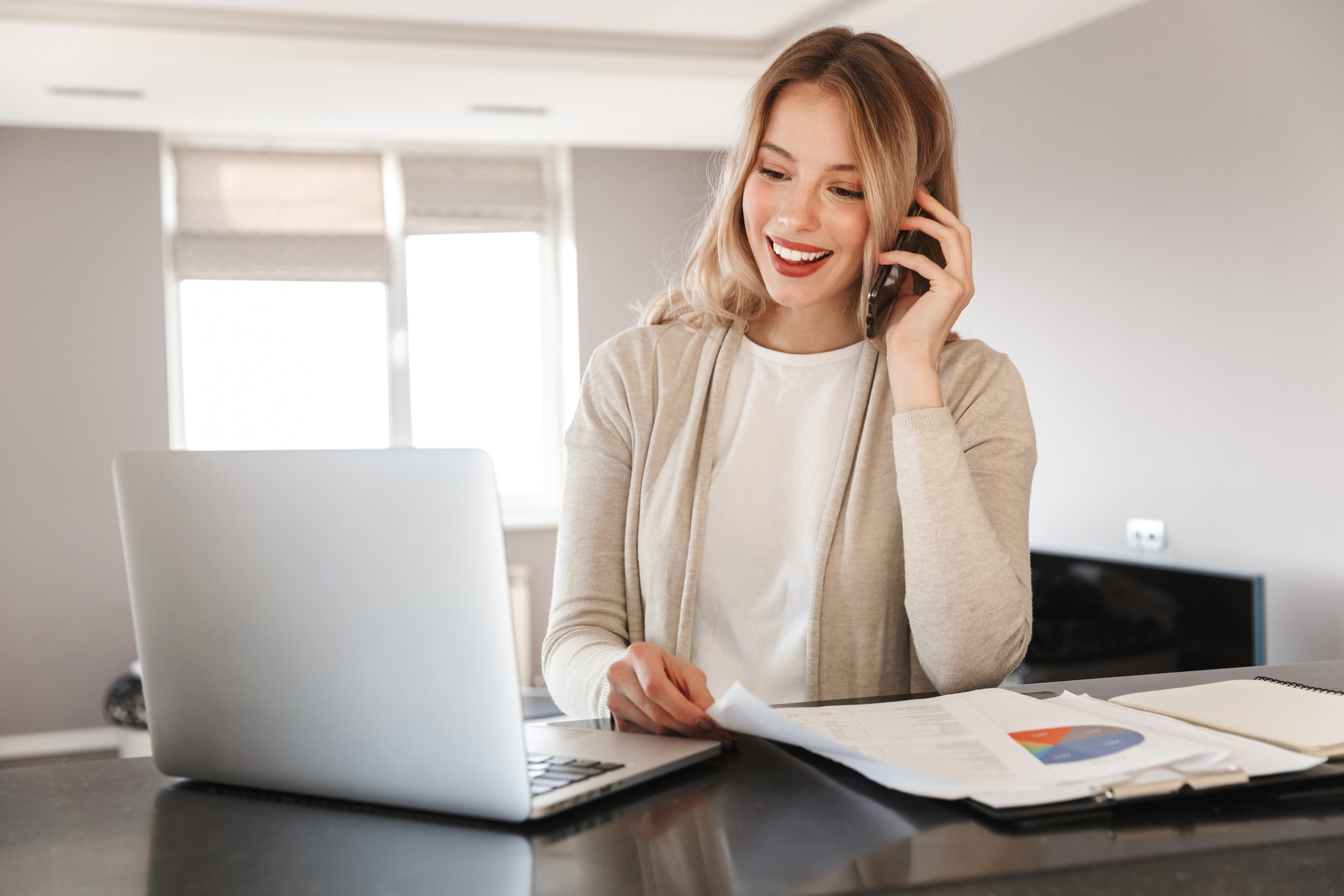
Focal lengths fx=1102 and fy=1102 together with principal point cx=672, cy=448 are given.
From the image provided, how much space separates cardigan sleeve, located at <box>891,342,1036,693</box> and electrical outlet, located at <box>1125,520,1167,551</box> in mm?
2191

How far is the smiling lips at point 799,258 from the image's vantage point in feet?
4.45

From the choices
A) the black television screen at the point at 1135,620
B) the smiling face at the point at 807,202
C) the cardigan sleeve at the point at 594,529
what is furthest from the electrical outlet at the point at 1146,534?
the cardigan sleeve at the point at 594,529

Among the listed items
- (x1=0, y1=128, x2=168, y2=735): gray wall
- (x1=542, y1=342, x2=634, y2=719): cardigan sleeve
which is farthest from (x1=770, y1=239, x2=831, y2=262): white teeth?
(x1=0, y1=128, x2=168, y2=735): gray wall

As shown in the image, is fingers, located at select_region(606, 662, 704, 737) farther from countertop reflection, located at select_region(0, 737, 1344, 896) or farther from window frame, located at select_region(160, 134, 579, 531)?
window frame, located at select_region(160, 134, 579, 531)

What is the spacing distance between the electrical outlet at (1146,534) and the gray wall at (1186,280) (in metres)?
0.03

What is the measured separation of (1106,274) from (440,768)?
318 cm

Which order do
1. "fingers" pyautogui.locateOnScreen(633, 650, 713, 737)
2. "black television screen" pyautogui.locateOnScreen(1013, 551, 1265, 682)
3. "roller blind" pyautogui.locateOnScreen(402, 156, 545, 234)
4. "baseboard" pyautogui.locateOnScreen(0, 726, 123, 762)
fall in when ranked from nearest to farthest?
"fingers" pyautogui.locateOnScreen(633, 650, 713, 737) → "black television screen" pyautogui.locateOnScreen(1013, 551, 1265, 682) → "baseboard" pyautogui.locateOnScreen(0, 726, 123, 762) → "roller blind" pyautogui.locateOnScreen(402, 156, 545, 234)

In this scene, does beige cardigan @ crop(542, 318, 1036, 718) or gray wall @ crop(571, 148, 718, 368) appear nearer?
beige cardigan @ crop(542, 318, 1036, 718)

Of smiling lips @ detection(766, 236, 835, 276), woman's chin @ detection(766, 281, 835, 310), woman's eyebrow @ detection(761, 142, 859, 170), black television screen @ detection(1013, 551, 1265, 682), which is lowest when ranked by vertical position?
black television screen @ detection(1013, 551, 1265, 682)

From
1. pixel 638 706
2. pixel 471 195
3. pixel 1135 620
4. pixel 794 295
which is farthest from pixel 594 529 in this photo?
pixel 471 195

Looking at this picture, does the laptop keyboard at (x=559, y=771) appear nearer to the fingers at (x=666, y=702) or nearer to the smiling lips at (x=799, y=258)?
the fingers at (x=666, y=702)

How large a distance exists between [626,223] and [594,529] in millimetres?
4088

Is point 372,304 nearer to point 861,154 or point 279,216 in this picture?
point 279,216

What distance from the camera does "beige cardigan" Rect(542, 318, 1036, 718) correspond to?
1.12 meters
